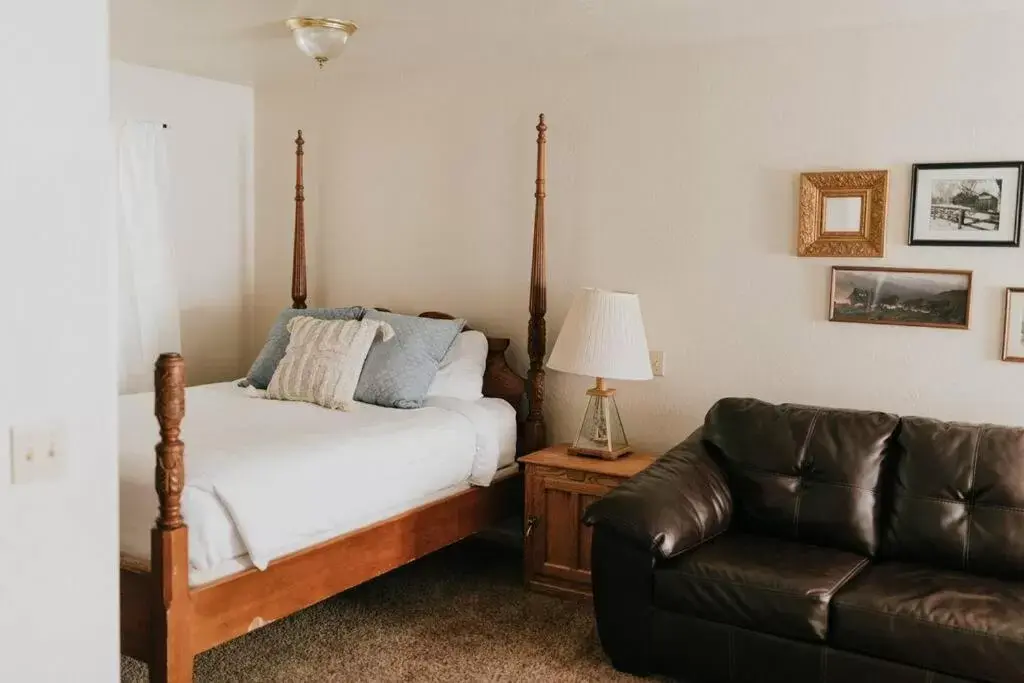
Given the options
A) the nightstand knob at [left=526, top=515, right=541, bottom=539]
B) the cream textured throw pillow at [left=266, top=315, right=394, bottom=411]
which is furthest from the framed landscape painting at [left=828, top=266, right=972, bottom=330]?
the cream textured throw pillow at [left=266, top=315, right=394, bottom=411]

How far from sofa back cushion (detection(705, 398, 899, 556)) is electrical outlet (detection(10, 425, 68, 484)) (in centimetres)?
234

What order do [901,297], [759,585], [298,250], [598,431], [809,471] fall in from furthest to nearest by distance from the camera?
1. [298,250]
2. [598,431]
3. [901,297]
4. [809,471]
5. [759,585]

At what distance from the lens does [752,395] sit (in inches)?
156

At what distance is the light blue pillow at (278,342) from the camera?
171 inches

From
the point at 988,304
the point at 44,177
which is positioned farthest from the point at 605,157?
the point at 44,177

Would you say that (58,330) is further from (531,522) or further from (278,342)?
(278,342)

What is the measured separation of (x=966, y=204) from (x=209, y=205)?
3550 millimetres

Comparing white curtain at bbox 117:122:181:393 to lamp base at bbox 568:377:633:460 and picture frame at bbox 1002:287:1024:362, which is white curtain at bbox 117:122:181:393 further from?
picture frame at bbox 1002:287:1024:362

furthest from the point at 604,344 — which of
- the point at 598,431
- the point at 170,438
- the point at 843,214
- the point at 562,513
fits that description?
the point at 170,438

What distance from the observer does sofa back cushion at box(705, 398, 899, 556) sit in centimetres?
329

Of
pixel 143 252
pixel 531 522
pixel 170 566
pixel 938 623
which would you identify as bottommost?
pixel 531 522

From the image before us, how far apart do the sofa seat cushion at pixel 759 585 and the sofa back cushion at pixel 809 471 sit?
0.12 m

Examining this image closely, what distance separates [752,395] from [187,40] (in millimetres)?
2792

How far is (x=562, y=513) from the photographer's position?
3920 millimetres
